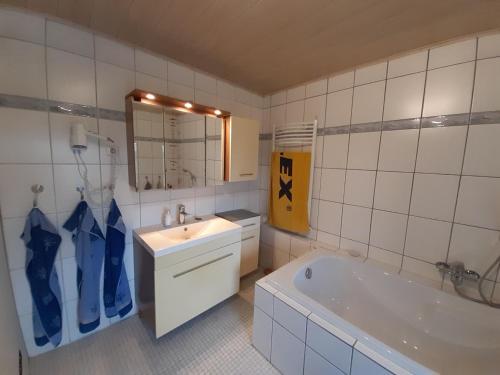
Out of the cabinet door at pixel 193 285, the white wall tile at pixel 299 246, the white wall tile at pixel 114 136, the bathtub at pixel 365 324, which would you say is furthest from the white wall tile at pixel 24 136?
the white wall tile at pixel 299 246

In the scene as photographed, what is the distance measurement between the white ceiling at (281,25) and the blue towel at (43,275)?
3.96ft

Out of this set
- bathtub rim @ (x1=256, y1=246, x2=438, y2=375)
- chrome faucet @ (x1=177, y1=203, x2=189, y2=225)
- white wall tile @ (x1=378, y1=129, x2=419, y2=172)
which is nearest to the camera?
bathtub rim @ (x1=256, y1=246, x2=438, y2=375)

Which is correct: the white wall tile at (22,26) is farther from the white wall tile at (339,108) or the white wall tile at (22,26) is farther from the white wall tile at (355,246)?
the white wall tile at (355,246)

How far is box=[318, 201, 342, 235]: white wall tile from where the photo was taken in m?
1.89

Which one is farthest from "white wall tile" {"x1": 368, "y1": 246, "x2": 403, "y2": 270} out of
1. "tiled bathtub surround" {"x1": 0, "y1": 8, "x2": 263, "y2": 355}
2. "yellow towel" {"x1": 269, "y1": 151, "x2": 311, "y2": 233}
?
"tiled bathtub surround" {"x1": 0, "y1": 8, "x2": 263, "y2": 355}

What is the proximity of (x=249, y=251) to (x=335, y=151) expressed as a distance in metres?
1.33

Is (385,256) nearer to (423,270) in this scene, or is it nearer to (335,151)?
(423,270)

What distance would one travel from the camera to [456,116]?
4.20 ft

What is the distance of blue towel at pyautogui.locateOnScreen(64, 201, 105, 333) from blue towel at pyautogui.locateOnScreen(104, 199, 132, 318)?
52 mm

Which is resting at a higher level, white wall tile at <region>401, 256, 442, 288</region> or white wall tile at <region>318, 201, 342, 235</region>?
white wall tile at <region>318, 201, 342, 235</region>

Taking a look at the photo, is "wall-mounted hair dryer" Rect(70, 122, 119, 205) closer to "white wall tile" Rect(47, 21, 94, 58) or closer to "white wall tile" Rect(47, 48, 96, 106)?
"white wall tile" Rect(47, 48, 96, 106)

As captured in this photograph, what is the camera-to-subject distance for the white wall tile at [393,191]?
150 centimetres

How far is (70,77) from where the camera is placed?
1.25m

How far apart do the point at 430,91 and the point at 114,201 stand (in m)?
2.31
